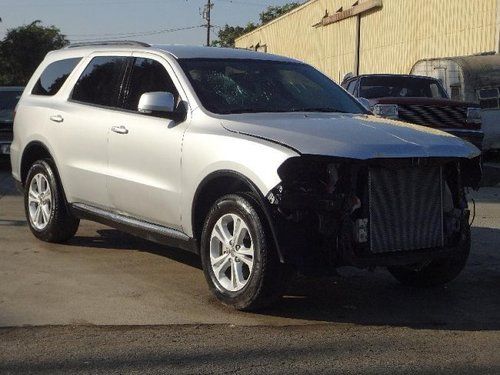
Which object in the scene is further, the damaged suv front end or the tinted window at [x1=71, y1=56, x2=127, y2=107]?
the tinted window at [x1=71, y1=56, x2=127, y2=107]

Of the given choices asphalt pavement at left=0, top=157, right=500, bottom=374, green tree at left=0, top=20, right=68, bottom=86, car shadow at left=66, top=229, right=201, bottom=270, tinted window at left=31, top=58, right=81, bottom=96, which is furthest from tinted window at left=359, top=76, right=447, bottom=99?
green tree at left=0, top=20, right=68, bottom=86

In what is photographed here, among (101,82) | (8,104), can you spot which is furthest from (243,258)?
(8,104)

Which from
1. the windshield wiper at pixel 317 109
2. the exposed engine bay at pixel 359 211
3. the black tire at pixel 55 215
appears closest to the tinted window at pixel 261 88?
the windshield wiper at pixel 317 109

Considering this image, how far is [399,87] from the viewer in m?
16.2

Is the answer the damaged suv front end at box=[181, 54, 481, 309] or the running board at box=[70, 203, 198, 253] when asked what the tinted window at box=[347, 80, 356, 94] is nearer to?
the running board at box=[70, 203, 198, 253]

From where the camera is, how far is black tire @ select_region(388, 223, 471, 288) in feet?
21.9

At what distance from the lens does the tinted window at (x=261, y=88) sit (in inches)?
270

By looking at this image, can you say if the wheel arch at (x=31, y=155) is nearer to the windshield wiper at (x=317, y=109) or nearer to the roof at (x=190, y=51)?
the roof at (x=190, y=51)

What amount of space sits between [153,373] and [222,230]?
5.29ft

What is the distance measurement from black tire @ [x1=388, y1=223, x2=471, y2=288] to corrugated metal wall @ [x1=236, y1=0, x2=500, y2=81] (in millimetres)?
18626

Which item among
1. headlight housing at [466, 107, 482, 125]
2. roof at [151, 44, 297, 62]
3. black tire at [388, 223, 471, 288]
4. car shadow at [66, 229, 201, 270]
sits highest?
roof at [151, 44, 297, 62]

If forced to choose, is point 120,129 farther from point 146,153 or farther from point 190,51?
point 190,51

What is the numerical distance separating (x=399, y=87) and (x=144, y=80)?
9572 mm

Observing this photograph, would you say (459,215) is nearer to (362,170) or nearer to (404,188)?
(404,188)
